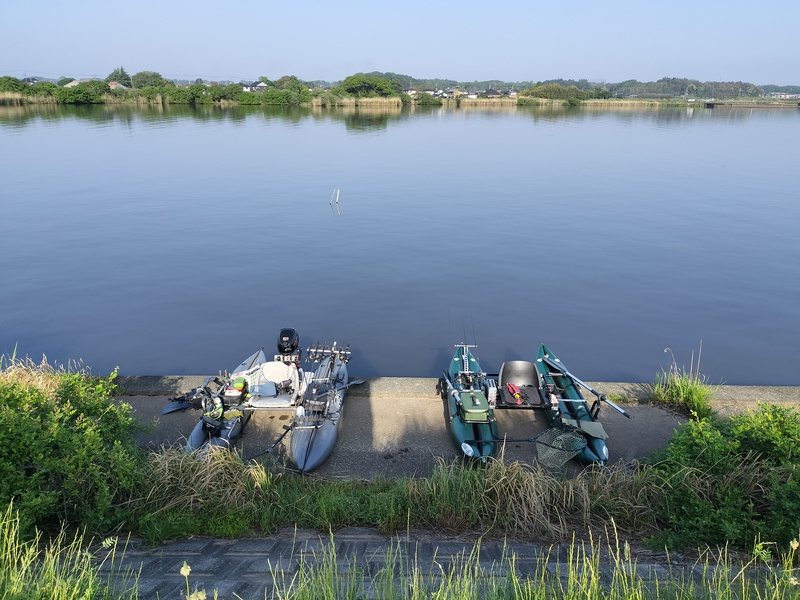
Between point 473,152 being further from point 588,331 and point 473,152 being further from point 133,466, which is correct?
point 133,466

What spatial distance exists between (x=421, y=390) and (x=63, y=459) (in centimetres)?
658

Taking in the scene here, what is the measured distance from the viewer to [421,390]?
1134 centimetres

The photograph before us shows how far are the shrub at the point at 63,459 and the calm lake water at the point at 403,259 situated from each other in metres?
7.38

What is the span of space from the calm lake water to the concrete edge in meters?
2.98

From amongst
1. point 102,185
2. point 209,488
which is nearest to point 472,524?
point 209,488

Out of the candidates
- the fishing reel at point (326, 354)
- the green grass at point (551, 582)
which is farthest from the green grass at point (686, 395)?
the fishing reel at point (326, 354)

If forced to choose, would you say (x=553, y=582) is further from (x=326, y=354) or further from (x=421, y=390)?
A: (x=326, y=354)

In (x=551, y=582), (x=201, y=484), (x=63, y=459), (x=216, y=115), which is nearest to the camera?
(x=551, y=582)

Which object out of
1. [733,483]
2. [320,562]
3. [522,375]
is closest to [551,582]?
[320,562]

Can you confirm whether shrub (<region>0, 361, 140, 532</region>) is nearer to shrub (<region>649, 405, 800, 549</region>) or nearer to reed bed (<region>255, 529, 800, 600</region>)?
reed bed (<region>255, 529, 800, 600</region>)

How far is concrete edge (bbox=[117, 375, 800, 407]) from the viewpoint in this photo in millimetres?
10988

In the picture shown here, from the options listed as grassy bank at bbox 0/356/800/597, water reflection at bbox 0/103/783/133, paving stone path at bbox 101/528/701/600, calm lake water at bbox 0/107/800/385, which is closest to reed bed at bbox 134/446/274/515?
grassy bank at bbox 0/356/800/597

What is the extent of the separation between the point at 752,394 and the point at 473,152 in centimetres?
4029

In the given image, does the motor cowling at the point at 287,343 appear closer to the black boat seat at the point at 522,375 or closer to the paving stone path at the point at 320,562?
the black boat seat at the point at 522,375
